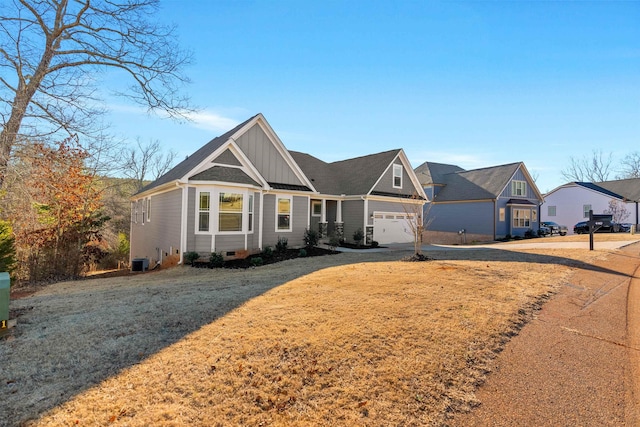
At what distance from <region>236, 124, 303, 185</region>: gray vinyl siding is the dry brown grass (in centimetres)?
958

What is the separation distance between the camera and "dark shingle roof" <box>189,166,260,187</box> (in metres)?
13.1

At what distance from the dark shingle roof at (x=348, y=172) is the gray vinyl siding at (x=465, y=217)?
678cm

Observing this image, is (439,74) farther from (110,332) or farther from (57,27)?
(57,27)

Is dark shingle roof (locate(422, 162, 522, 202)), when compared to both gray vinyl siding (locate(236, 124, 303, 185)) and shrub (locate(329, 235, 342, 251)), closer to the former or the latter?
shrub (locate(329, 235, 342, 251))

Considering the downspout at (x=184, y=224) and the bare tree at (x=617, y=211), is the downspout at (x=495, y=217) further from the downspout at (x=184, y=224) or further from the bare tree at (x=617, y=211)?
the downspout at (x=184, y=224)

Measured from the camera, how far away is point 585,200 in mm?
35156

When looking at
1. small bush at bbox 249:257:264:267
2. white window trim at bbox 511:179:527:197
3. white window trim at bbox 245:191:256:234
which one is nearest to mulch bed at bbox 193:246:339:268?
small bush at bbox 249:257:264:267

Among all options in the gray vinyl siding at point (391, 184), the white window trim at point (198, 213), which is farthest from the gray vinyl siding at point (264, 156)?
the gray vinyl siding at point (391, 184)

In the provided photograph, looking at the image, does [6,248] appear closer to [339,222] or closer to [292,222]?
[292,222]

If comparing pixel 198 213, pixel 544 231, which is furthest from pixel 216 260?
pixel 544 231

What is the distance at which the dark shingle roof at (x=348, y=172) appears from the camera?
2031 cm

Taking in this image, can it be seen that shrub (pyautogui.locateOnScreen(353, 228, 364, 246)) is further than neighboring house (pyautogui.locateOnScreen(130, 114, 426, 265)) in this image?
Yes

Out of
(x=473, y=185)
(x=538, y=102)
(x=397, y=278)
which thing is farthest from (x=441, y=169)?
(x=397, y=278)

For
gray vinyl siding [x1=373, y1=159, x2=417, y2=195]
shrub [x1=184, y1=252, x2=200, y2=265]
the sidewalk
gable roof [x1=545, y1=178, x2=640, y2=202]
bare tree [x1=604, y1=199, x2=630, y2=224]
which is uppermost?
gable roof [x1=545, y1=178, x2=640, y2=202]
